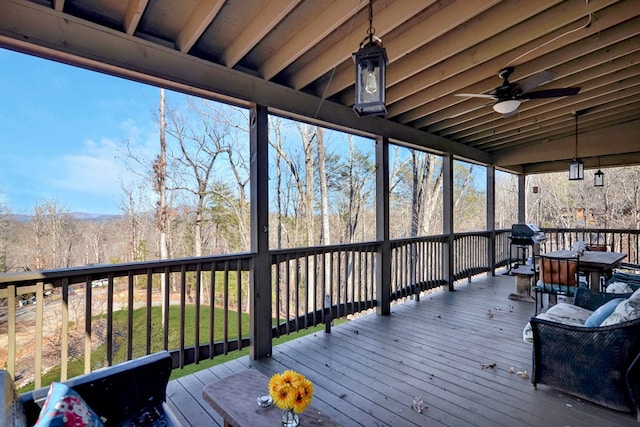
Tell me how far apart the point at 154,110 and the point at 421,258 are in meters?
6.34

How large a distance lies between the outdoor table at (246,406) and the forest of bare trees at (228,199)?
14.1 ft

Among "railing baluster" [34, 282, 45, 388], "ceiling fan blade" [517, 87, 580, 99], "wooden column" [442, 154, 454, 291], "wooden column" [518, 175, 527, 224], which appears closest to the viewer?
"railing baluster" [34, 282, 45, 388]

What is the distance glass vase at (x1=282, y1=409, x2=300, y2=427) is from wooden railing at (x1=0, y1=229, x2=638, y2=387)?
5.32 feet

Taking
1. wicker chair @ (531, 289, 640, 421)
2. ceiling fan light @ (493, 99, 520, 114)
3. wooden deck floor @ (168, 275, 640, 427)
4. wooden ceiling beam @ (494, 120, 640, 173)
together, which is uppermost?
wooden ceiling beam @ (494, 120, 640, 173)

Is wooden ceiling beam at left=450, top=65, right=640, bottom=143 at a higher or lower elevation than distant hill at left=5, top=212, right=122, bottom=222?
higher

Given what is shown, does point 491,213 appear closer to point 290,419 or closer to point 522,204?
point 522,204

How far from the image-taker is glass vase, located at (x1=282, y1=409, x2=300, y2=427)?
1279 mm

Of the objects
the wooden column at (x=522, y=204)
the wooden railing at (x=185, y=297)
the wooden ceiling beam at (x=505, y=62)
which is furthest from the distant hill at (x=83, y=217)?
the wooden column at (x=522, y=204)

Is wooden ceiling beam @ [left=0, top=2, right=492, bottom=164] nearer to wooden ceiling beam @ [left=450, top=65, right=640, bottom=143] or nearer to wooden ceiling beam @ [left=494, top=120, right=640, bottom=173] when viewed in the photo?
wooden ceiling beam @ [left=450, top=65, right=640, bottom=143]

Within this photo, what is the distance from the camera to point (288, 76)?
11.2 feet

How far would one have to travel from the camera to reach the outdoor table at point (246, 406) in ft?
4.29

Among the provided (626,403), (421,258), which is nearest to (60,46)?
(626,403)

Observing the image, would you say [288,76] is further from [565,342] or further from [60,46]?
[565,342]

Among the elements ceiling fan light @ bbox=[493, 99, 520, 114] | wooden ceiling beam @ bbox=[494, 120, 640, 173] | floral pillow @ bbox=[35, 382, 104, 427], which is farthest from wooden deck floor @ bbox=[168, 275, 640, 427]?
wooden ceiling beam @ bbox=[494, 120, 640, 173]
